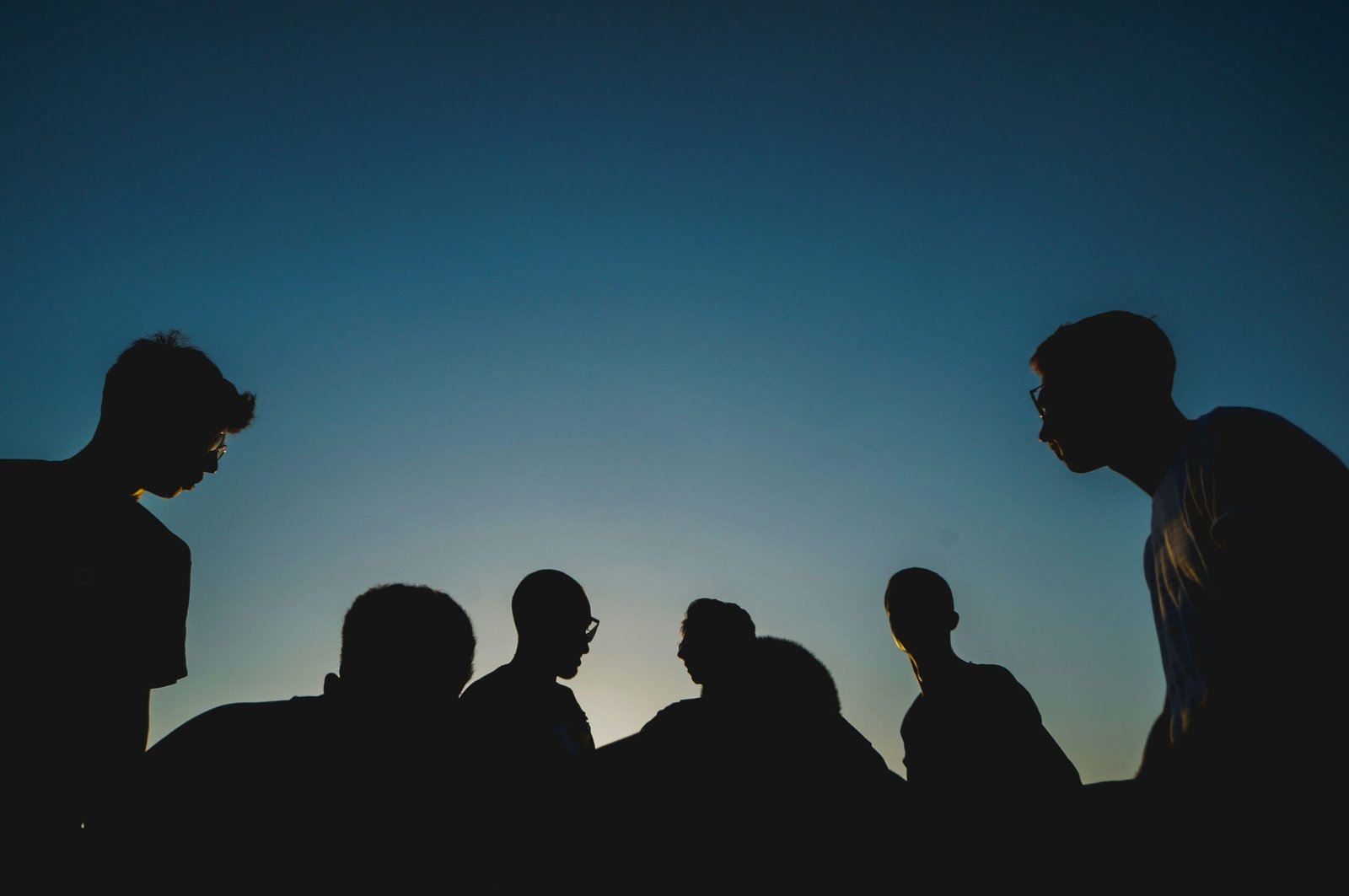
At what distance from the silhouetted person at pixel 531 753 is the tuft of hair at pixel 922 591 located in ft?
6.63

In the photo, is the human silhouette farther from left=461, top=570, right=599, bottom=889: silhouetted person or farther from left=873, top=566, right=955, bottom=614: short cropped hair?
left=873, top=566, right=955, bottom=614: short cropped hair

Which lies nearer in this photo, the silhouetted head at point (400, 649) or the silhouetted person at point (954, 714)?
the silhouetted head at point (400, 649)

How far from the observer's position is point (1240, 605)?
143 centimetres

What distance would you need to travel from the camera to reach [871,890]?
5.63 feet

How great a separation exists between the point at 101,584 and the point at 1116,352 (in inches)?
155

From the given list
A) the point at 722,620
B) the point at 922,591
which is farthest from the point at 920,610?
the point at 722,620

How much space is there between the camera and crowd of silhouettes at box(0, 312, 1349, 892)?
1389 mm

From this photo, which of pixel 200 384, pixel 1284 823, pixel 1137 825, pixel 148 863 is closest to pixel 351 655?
pixel 148 863

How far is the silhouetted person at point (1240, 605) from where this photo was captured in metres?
1.28

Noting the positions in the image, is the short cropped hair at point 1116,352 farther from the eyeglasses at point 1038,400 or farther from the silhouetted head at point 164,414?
the silhouetted head at point 164,414

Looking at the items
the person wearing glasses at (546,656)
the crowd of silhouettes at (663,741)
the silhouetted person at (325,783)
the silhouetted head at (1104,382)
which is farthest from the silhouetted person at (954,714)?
the silhouetted person at (325,783)

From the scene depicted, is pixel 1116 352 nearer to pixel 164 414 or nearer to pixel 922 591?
pixel 922 591

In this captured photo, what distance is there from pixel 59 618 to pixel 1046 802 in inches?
129

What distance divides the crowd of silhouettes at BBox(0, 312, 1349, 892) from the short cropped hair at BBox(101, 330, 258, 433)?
0.03 meters
